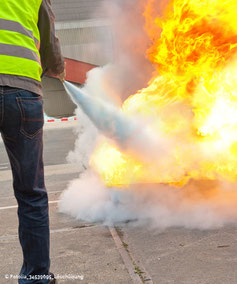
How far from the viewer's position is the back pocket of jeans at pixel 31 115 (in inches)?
76.1

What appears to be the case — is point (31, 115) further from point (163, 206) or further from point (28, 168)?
point (163, 206)

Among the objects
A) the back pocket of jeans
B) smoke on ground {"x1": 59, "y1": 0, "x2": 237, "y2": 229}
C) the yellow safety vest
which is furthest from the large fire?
the yellow safety vest

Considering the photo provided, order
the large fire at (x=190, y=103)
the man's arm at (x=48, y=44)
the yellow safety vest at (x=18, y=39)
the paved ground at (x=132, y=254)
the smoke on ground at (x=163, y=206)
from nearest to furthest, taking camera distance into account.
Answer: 1. the yellow safety vest at (x=18, y=39)
2. the man's arm at (x=48, y=44)
3. the paved ground at (x=132, y=254)
4. the smoke on ground at (x=163, y=206)
5. the large fire at (x=190, y=103)

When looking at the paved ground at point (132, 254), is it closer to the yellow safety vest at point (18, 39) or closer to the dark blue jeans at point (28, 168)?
the dark blue jeans at point (28, 168)

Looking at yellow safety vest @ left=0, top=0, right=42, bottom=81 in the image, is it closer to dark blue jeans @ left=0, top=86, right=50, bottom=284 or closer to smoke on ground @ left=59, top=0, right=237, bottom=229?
dark blue jeans @ left=0, top=86, right=50, bottom=284

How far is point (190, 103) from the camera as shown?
12.7 feet

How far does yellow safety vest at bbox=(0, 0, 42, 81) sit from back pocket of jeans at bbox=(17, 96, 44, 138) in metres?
0.14

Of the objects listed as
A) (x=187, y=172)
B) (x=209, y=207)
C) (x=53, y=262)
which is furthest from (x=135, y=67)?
(x=53, y=262)

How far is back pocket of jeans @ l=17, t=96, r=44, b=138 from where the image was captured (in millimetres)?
1933

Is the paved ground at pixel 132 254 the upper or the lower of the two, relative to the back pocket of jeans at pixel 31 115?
lower

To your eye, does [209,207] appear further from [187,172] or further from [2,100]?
[2,100]

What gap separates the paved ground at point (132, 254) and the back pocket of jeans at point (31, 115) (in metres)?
1.09

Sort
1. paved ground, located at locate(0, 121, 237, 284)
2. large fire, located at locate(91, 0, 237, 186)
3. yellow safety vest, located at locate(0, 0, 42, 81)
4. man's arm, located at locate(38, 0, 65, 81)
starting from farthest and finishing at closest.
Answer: large fire, located at locate(91, 0, 237, 186) → paved ground, located at locate(0, 121, 237, 284) → man's arm, located at locate(38, 0, 65, 81) → yellow safety vest, located at locate(0, 0, 42, 81)

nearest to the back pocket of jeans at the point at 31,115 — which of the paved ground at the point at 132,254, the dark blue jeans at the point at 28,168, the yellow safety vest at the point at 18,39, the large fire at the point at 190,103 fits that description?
the dark blue jeans at the point at 28,168
